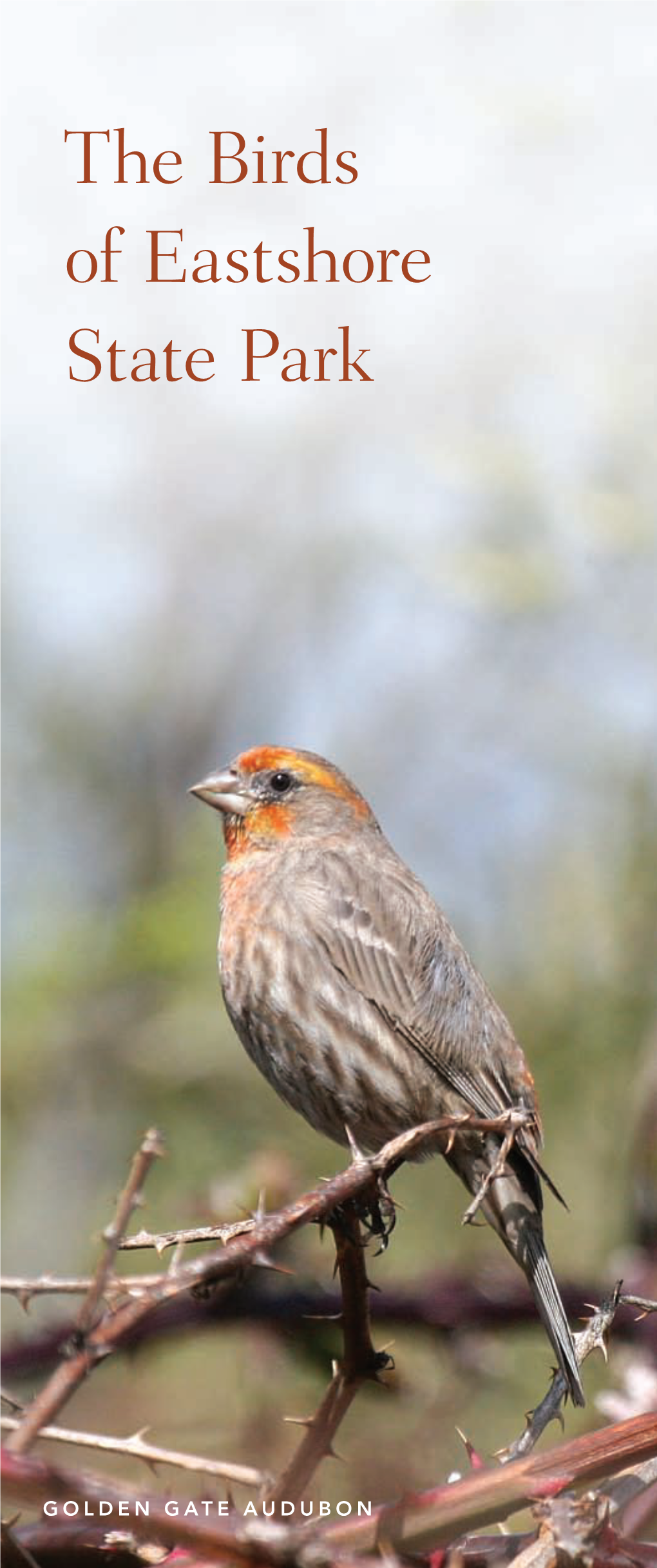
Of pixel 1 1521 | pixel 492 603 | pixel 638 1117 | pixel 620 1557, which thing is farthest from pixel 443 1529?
pixel 492 603

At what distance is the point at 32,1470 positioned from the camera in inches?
67.9

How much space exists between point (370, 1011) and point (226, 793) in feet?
2.85

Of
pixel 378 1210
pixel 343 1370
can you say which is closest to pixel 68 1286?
pixel 343 1370

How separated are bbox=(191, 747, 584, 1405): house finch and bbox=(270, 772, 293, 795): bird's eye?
24 cm

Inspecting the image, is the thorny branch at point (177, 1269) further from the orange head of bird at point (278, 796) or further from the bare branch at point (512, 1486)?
the orange head of bird at point (278, 796)

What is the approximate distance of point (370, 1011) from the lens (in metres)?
4.73

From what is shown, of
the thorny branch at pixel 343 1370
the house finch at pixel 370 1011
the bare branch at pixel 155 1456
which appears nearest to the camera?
the bare branch at pixel 155 1456

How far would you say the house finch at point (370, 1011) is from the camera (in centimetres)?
453

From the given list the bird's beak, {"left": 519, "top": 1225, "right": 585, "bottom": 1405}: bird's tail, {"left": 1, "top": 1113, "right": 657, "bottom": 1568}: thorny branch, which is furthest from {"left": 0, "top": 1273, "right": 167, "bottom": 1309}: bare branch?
the bird's beak

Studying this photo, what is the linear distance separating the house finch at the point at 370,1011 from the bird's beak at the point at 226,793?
0.83 ft

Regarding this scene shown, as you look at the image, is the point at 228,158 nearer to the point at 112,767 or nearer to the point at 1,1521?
the point at 112,767

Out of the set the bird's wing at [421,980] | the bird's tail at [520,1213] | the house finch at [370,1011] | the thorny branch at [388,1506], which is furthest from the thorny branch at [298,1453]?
the bird's wing at [421,980]

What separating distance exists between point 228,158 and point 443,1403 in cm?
471

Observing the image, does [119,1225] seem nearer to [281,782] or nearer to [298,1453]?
[298,1453]
